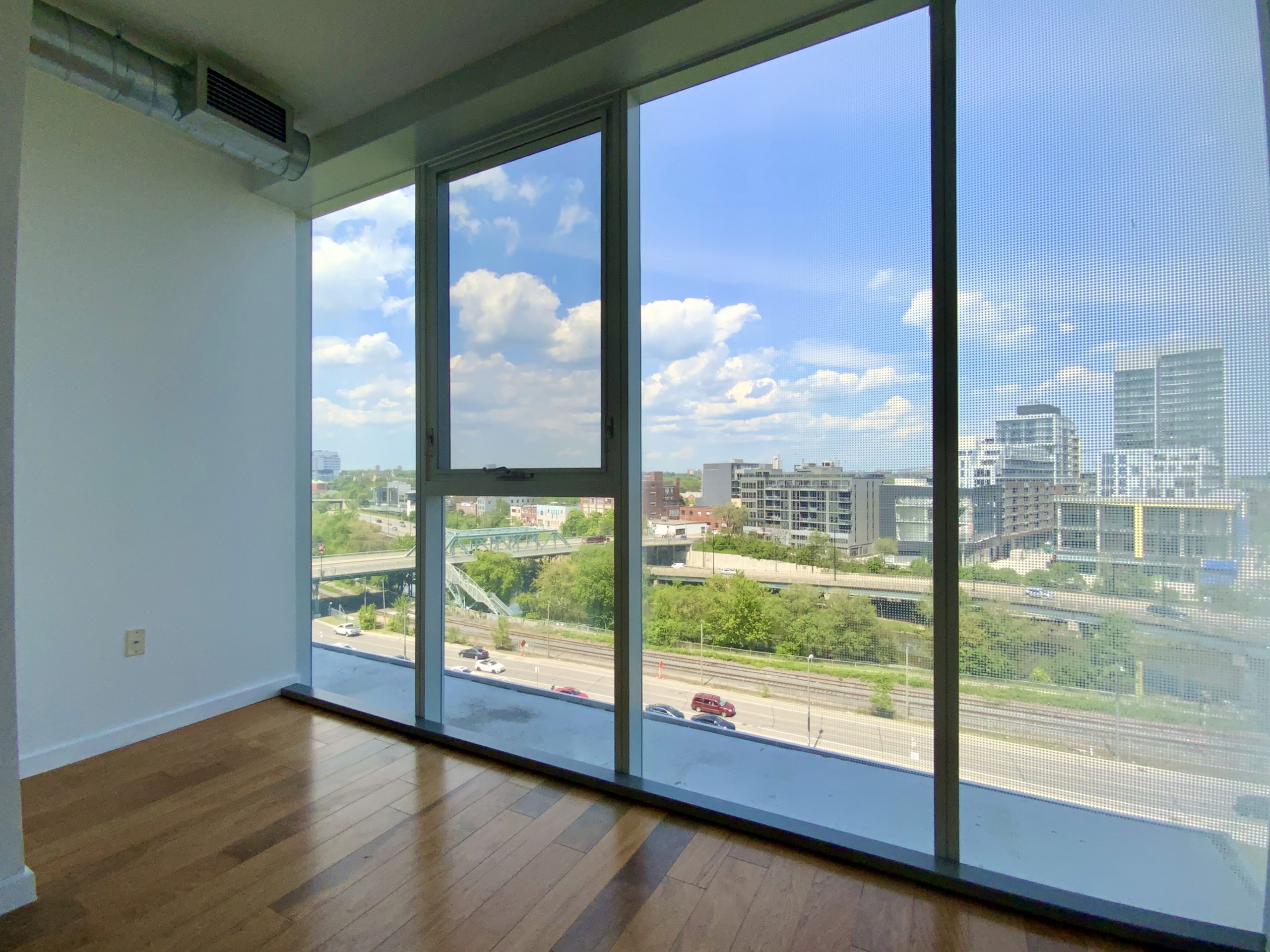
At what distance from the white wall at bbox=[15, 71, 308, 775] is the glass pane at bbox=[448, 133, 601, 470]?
1187mm

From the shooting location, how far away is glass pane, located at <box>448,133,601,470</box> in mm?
2289

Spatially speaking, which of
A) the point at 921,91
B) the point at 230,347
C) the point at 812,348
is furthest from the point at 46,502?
the point at 921,91

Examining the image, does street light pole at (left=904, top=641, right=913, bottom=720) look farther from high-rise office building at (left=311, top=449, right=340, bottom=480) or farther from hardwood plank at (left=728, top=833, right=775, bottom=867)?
high-rise office building at (left=311, top=449, right=340, bottom=480)

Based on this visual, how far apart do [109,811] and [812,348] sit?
290 centimetres

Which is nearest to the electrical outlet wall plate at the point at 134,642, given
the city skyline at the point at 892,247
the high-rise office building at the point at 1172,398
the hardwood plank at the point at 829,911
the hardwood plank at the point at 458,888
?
the city skyline at the point at 892,247

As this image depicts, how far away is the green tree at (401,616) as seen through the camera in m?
2.80

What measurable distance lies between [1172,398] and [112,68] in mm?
3629

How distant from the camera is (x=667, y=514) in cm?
215

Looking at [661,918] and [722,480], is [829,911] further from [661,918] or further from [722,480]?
[722,480]

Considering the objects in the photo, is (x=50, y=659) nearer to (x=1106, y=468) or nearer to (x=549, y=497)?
(x=549, y=497)

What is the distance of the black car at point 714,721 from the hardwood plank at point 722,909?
428mm

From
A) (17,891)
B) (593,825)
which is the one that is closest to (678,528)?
(593,825)

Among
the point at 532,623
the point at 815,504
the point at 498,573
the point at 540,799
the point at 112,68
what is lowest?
the point at 540,799

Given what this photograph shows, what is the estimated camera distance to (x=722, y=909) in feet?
4.85
